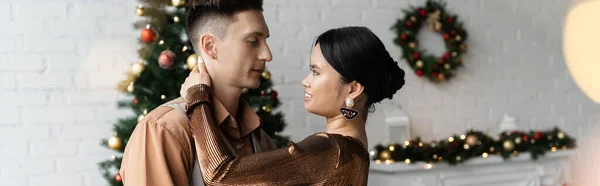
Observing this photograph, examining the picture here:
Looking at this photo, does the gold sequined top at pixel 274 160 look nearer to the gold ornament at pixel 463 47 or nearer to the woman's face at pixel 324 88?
the woman's face at pixel 324 88

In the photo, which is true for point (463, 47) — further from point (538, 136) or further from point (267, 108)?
point (267, 108)

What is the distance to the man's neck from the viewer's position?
1.91 metres

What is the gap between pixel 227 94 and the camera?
1.93 metres

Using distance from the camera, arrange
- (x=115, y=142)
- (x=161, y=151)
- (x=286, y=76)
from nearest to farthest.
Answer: (x=161, y=151) < (x=115, y=142) < (x=286, y=76)

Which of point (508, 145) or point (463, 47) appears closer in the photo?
point (508, 145)

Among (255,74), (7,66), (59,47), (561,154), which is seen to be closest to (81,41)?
(59,47)

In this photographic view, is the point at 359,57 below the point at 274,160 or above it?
above

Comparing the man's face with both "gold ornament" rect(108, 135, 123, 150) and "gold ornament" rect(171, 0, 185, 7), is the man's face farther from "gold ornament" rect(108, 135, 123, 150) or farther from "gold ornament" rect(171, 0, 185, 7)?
"gold ornament" rect(108, 135, 123, 150)

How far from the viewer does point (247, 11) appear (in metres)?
1.88

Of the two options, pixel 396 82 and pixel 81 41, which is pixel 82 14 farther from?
pixel 396 82

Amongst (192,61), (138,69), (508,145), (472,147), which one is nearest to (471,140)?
(472,147)

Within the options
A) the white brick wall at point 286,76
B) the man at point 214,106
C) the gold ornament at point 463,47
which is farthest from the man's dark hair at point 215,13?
the gold ornament at point 463,47

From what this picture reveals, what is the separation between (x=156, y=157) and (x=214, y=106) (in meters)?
0.28

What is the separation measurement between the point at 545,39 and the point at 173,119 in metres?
4.47
